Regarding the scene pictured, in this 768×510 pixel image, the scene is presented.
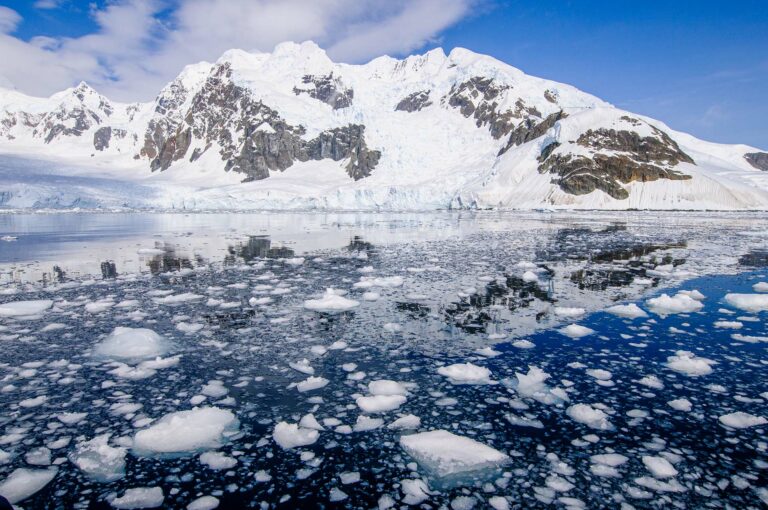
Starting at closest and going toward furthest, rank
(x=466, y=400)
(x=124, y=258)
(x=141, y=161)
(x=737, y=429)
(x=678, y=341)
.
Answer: (x=737, y=429) < (x=466, y=400) < (x=678, y=341) < (x=124, y=258) < (x=141, y=161)

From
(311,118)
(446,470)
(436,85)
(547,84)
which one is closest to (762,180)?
(547,84)

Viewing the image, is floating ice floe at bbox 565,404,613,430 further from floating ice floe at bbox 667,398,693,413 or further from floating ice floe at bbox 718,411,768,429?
floating ice floe at bbox 718,411,768,429

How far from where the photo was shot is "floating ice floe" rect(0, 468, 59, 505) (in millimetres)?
3290

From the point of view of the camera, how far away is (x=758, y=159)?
141 m

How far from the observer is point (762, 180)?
9025 cm

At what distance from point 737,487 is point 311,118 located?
13413 centimetres

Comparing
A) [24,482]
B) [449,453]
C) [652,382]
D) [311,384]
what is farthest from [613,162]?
Answer: [24,482]

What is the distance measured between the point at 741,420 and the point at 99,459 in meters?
6.03

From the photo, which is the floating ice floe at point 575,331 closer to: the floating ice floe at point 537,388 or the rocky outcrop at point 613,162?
the floating ice floe at point 537,388

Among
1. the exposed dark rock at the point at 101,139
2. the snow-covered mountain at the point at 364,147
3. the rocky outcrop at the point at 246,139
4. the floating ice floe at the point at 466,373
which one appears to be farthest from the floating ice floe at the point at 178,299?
the exposed dark rock at the point at 101,139

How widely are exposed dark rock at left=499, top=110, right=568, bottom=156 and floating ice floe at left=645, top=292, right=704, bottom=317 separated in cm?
9974

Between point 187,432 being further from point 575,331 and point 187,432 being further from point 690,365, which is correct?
point 690,365

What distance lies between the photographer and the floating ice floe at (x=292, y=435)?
403 centimetres

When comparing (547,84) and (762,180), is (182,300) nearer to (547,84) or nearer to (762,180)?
(762,180)
